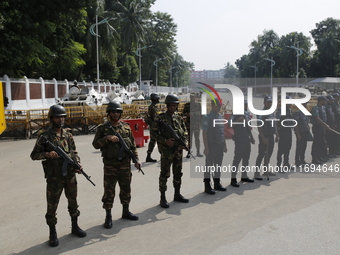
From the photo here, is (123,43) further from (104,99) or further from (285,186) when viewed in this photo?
(285,186)

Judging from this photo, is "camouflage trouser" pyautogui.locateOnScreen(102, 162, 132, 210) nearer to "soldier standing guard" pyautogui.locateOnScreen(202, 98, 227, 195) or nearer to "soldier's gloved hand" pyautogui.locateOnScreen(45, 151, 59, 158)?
"soldier's gloved hand" pyautogui.locateOnScreen(45, 151, 59, 158)

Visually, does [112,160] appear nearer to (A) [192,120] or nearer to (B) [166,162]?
(B) [166,162]

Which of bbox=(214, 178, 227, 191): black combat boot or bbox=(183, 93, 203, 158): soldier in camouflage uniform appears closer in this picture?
bbox=(214, 178, 227, 191): black combat boot

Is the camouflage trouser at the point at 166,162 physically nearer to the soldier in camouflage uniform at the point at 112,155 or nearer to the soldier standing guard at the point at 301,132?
the soldier in camouflage uniform at the point at 112,155

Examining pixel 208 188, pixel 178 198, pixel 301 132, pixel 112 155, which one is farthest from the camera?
pixel 301 132

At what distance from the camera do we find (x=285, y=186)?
6.57 meters

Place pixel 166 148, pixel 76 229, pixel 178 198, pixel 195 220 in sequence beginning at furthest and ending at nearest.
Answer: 1. pixel 178 198
2. pixel 166 148
3. pixel 195 220
4. pixel 76 229

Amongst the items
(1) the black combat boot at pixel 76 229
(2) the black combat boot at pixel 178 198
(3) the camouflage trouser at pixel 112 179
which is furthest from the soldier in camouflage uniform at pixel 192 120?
(1) the black combat boot at pixel 76 229

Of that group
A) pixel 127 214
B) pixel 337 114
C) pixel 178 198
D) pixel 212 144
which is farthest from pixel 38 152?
pixel 337 114

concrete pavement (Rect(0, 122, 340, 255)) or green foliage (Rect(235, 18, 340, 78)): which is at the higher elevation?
green foliage (Rect(235, 18, 340, 78))

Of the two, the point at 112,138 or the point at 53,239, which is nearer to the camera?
the point at 53,239

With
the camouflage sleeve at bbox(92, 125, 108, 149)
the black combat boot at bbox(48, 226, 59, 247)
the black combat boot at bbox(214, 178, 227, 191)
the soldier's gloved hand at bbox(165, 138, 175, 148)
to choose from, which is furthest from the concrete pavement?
the camouflage sleeve at bbox(92, 125, 108, 149)

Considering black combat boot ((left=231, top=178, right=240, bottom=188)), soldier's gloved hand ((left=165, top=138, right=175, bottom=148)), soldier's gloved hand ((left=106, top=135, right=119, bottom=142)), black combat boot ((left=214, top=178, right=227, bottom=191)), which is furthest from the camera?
black combat boot ((left=231, top=178, right=240, bottom=188))

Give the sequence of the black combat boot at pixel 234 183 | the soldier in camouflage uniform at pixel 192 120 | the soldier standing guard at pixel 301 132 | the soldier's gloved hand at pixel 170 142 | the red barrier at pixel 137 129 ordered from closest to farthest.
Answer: the soldier's gloved hand at pixel 170 142, the black combat boot at pixel 234 183, the soldier standing guard at pixel 301 132, the soldier in camouflage uniform at pixel 192 120, the red barrier at pixel 137 129
